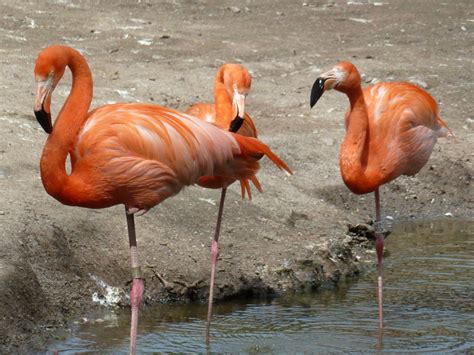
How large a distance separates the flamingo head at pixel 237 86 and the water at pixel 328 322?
1.08 meters

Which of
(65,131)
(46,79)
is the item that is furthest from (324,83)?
(46,79)

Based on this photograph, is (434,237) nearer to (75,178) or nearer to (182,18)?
(75,178)

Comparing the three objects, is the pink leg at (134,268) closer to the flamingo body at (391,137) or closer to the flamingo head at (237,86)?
the flamingo head at (237,86)

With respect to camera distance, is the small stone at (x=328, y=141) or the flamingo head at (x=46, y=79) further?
the small stone at (x=328, y=141)

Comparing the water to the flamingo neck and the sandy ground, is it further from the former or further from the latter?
the flamingo neck

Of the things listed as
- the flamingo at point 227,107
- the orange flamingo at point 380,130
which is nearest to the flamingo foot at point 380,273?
the orange flamingo at point 380,130

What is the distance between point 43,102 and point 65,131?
0.75ft

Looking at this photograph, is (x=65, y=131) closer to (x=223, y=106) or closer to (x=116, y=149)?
(x=116, y=149)

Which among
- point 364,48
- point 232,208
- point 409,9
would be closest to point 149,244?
point 232,208

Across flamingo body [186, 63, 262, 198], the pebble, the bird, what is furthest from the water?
the pebble

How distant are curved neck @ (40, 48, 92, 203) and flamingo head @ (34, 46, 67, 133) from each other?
78 mm

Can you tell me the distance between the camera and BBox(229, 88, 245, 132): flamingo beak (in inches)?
204

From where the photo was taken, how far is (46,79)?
167 inches

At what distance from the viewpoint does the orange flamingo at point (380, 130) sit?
521 cm
